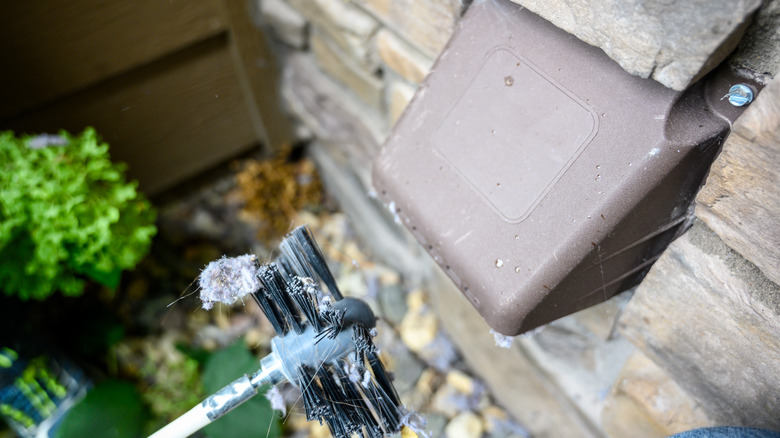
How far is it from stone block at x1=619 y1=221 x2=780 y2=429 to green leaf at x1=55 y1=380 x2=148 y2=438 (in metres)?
1.13

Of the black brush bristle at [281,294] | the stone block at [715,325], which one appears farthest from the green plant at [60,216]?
the stone block at [715,325]

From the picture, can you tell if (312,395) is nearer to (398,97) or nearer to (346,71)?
(398,97)

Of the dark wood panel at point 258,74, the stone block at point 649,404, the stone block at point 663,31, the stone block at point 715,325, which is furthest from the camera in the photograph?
the dark wood panel at point 258,74

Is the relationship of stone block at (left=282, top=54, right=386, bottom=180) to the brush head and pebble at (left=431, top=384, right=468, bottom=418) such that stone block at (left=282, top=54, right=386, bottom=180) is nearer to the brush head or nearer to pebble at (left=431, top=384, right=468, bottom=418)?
pebble at (left=431, top=384, right=468, bottom=418)

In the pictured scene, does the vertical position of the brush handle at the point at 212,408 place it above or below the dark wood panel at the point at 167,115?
above

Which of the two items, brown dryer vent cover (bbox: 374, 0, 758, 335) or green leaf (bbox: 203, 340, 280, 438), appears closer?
brown dryer vent cover (bbox: 374, 0, 758, 335)

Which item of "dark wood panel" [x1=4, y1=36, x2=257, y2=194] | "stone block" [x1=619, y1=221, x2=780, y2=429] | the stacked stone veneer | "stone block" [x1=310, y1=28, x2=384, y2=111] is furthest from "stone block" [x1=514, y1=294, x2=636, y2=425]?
"dark wood panel" [x1=4, y1=36, x2=257, y2=194]

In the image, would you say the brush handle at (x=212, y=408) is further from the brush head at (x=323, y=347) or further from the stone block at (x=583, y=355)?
the stone block at (x=583, y=355)

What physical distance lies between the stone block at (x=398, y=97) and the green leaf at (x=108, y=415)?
925 mm

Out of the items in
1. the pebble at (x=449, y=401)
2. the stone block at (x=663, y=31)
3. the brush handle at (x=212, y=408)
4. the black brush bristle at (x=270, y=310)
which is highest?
the stone block at (x=663, y=31)

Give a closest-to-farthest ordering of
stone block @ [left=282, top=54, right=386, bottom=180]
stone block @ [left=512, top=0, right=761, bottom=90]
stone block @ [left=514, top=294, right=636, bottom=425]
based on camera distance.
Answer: stone block @ [left=512, top=0, right=761, bottom=90], stone block @ [left=514, top=294, right=636, bottom=425], stone block @ [left=282, top=54, right=386, bottom=180]

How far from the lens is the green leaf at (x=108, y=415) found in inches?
45.4

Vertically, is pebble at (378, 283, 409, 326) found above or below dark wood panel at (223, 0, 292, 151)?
below

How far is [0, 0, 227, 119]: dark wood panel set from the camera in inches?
40.9
